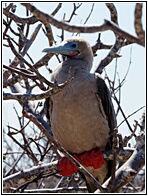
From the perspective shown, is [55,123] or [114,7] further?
[55,123]

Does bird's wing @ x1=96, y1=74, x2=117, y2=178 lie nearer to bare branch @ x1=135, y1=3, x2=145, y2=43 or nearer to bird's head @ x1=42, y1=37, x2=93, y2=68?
bird's head @ x1=42, y1=37, x2=93, y2=68

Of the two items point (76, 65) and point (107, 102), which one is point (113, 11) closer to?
point (76, 65)

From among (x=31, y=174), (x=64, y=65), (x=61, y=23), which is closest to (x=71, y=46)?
(x=64, y=65)

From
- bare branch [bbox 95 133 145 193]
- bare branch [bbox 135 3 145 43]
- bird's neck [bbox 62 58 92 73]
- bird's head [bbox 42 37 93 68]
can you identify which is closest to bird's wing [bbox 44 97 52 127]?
bird's neck [bbox 62 58 92 73]

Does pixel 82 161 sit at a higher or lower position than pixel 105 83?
lower

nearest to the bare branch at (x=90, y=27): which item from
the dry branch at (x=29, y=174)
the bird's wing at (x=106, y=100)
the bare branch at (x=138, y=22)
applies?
the bare branch at (x=138, y=22)

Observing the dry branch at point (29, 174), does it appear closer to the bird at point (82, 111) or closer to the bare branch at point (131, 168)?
the bare branch at point (131, 168)

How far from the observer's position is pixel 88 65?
5.14 meters

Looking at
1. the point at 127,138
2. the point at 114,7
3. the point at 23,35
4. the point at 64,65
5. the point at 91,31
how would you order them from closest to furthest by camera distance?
the point at 91,31, the point at 127,138, the point at 114,7, the point at 23,35, the point at 64,65

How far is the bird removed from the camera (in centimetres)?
469

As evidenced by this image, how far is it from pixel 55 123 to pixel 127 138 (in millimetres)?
1668

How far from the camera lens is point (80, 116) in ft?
15.4

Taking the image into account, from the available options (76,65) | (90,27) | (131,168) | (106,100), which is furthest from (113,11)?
(90,27)

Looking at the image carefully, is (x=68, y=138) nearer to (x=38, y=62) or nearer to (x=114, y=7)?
(x=38, y=62)
